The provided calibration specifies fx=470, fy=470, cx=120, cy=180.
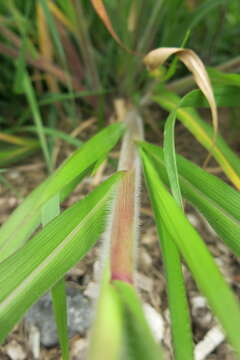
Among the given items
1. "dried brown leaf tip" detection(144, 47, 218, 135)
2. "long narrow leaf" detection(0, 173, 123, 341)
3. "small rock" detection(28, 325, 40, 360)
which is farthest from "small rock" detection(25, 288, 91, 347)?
"dried brown leaf tip" detection(144, 47, 218, 135)

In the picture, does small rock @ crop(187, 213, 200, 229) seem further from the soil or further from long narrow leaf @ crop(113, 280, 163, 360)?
long narrow leaf @ crop(113, 280, 163, 360)

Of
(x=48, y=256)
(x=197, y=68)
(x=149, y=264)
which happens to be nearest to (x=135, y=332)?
(x=48, y=256)

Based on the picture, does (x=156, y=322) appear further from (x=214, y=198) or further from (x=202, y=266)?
(x=202, y=266)

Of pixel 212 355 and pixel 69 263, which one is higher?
pixel 69 263

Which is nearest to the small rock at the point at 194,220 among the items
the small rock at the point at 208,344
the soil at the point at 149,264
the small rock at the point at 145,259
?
the soil at the point at 149,264

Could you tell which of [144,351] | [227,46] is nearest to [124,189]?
[144,351]

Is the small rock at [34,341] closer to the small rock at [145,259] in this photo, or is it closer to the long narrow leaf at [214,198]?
the small rock at [145,259]

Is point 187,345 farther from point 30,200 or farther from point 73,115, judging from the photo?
point 73,115
